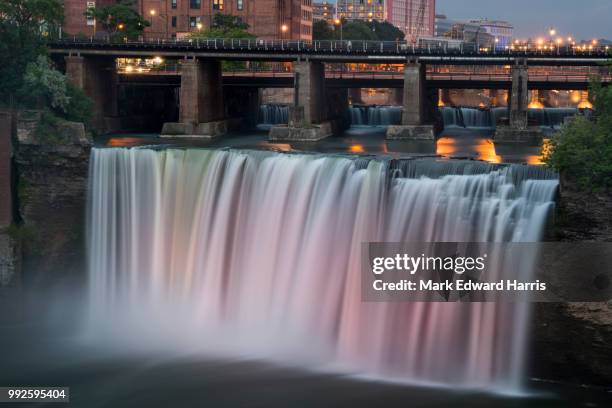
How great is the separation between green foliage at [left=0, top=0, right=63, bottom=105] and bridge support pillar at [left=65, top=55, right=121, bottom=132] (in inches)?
557

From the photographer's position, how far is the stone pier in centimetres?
7369

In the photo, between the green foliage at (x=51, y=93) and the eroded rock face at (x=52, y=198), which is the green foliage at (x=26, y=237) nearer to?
the eroded rock face at (x=52, y=198)

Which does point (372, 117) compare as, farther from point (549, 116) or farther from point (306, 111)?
point (306, 111)

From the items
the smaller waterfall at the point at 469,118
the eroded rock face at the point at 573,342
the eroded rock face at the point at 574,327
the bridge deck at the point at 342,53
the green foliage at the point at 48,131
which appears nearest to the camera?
the eroded rock face at the point at 573,342

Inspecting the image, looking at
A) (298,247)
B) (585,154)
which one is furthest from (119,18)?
(585,154)

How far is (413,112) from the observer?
7600 cm

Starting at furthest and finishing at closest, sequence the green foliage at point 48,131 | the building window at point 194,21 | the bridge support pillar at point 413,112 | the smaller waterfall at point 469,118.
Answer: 1. the building window at point 194,21
2. the smaller waterfall at point 469,118
3. the bridge support pillar at point 413,112
4. the green foliage at point 48,131

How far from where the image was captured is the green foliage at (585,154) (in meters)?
36.6

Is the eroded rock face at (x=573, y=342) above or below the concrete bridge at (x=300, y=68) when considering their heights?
below

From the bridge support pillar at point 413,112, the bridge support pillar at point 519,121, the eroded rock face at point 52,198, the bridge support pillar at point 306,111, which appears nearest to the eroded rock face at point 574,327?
the eroded rock face at point 52,198

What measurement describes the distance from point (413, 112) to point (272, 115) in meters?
23.0

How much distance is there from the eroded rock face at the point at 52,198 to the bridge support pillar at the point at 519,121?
35.6m

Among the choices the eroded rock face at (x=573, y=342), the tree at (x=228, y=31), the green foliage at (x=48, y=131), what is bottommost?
the eroded rock face at (x=573, y=342)

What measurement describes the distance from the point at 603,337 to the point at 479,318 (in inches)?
183
